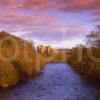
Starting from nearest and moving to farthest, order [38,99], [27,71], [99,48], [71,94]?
1. [38,99]
2. [71,94]
3. [99,48]
4. [27,71]

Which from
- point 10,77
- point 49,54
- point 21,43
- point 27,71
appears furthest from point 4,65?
point 49,54

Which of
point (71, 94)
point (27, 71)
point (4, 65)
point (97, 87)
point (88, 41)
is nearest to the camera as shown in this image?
point (71, 94)

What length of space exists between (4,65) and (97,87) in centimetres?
1473

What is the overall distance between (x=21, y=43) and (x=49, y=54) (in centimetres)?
7005

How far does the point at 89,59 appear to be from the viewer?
179 ft

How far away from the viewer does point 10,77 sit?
4453 cm

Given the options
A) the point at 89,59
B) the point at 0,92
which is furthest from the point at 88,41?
the point at 0,92

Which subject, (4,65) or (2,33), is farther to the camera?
(2,33)

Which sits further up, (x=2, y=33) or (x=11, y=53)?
(x=2, y=33)

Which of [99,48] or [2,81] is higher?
[99,48]

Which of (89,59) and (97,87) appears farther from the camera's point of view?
(89,59)

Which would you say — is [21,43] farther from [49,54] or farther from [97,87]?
[49,54]

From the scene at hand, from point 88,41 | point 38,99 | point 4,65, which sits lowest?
point 38,99

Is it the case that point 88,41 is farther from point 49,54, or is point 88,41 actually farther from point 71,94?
point 49,54
